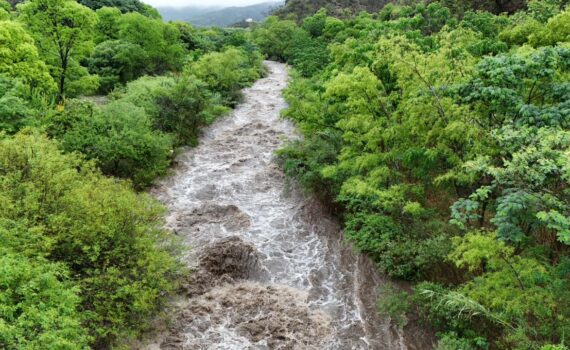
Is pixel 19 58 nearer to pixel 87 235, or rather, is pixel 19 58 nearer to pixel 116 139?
pixel 116 139

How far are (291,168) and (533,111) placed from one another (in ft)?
45.8

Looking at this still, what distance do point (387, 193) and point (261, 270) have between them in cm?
626

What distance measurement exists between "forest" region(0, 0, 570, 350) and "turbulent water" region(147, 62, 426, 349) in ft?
3.46

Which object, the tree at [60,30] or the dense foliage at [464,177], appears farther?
the tree at [60,30]

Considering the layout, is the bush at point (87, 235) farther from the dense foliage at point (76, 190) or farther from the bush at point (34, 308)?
the bush at point (34, 308)

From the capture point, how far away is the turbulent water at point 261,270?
1324 centimetres

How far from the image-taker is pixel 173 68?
1684 inches

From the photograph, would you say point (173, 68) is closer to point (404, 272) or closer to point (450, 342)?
point (404, 272)

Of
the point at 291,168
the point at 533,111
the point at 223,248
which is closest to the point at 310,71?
the point at 291,168

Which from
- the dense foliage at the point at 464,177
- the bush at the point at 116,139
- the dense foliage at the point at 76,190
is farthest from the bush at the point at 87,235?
the dense foliage at the point at 464,177

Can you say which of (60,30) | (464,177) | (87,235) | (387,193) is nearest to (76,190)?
(87,235)

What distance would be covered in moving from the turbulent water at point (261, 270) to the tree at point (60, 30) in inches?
388

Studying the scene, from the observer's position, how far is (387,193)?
14219 mm

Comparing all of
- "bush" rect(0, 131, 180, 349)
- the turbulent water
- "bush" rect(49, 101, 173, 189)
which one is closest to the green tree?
"bush" rect(49, 101, 173, 189)
